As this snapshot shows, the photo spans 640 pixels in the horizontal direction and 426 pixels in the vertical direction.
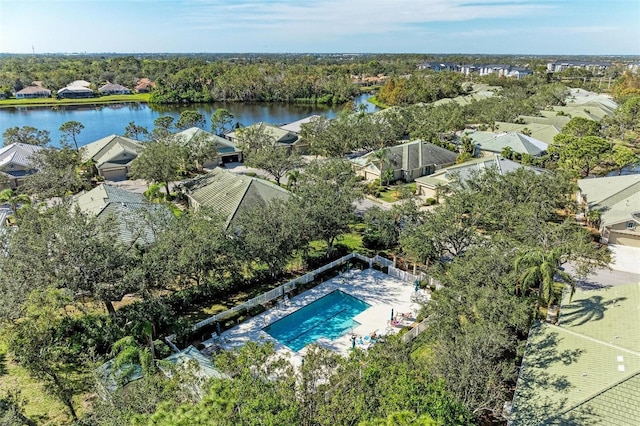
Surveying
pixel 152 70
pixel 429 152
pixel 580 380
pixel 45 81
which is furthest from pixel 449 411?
pixel 152 70

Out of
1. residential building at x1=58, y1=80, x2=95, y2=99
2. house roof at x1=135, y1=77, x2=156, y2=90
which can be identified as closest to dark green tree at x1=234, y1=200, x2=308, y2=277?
residential building at x1=58, y1=80, x2=95, y2=99

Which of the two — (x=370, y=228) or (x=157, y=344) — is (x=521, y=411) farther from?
(x=370, y=228)

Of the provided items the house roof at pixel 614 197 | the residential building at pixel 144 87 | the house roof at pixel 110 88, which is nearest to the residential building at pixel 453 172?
the house roof at pixel 614 197

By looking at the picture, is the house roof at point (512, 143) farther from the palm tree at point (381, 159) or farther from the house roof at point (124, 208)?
the house roof at point (124, 208)

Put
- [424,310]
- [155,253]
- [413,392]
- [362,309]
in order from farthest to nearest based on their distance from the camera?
[362,309] → [155,253] → [424,310] → [413,392]

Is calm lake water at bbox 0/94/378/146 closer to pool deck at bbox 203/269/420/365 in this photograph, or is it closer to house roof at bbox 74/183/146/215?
house roof at bbox 74/183/146/215

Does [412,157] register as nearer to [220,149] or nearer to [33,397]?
[220,149]
